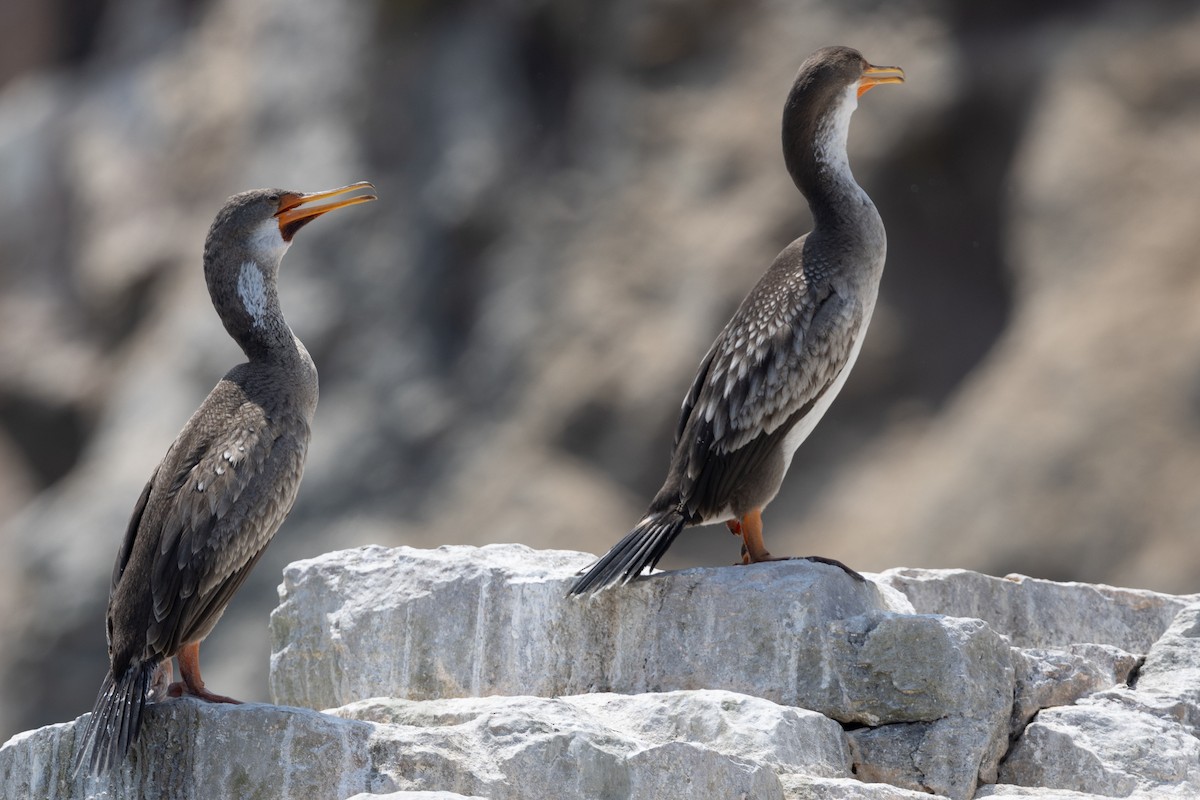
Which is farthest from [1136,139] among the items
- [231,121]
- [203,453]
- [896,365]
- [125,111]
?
[203,453]

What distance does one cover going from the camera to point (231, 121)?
21734mm

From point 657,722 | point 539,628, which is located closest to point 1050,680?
point 657,722

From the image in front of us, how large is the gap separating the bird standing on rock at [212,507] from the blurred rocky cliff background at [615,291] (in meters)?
11.3

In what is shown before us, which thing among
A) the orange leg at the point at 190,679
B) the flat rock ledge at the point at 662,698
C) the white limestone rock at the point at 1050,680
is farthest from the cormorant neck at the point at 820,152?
the orange leg at the point at 190,679

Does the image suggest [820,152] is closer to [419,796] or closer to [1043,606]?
[1043,606]

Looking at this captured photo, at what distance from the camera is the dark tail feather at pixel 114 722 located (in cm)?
560

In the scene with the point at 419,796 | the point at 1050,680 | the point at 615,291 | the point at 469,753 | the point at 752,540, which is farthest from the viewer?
the point at 615,291

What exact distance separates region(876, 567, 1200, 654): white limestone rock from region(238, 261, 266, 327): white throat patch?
116 inches

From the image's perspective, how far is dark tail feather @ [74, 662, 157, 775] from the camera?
220 inches

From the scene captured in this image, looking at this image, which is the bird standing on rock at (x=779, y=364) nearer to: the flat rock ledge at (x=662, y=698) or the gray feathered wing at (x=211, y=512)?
the flat rock ledge at (x=662, y=698)

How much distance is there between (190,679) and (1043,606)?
153 inches

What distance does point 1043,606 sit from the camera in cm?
787

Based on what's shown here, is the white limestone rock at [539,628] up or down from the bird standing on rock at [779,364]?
down

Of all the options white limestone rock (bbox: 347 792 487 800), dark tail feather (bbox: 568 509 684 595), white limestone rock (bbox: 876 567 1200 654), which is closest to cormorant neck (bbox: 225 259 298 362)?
dark tail feather (bbox: 568 509 684 595)
